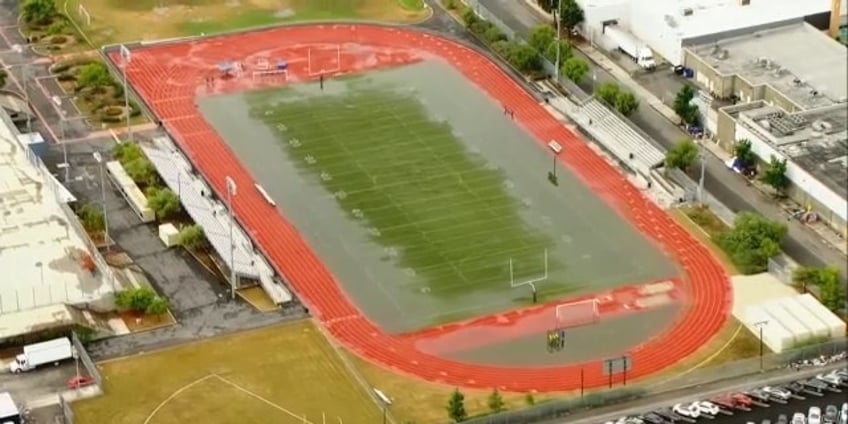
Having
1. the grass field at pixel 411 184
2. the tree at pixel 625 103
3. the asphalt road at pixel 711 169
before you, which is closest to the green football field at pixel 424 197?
the grass field at pixel 411 184

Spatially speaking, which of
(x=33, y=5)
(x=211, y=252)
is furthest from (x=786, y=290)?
(x=33, y=5)

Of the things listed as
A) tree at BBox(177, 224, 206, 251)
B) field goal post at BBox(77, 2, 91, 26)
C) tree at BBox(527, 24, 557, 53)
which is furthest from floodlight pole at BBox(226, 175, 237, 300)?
field goal post at BBox(77, 2, 91, 26)

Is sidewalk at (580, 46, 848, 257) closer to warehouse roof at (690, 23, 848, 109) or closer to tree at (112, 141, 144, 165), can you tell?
warehouse roof at (690, 23, 848, 109)

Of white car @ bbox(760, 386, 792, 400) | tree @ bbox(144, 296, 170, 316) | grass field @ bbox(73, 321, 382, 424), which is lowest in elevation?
grass field @ bbox(73, 321, 382, 424)

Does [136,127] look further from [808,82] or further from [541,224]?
[808,82]

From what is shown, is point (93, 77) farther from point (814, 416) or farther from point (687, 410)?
point (814, 416)

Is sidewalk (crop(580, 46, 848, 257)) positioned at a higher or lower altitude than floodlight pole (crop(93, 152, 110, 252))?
higher

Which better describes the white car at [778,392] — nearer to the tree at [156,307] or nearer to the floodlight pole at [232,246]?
the floodlight pole at [232,246]
